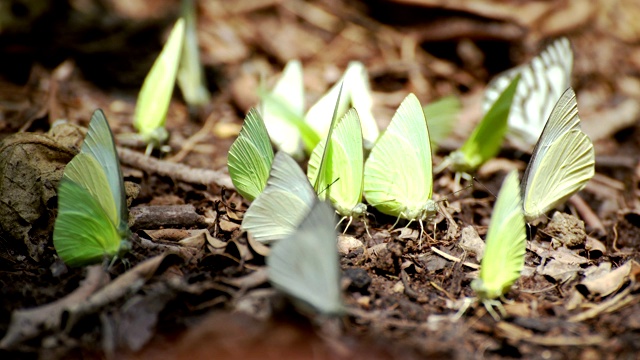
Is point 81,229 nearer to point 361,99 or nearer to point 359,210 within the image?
point 359,210

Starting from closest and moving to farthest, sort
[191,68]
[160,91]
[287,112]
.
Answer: [287,112] < [160,91] < [191,68]

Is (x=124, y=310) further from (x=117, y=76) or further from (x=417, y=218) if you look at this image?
(x=117, y=76)

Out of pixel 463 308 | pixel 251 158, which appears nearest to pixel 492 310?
pixel 463 308

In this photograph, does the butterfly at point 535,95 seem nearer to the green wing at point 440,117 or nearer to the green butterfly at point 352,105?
the green wing at point 440,117

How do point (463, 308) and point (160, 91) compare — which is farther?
point (160, 91)

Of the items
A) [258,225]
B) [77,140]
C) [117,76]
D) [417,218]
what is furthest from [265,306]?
[117,76]

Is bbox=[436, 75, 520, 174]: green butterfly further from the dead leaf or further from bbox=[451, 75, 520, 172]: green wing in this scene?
the dead leaf

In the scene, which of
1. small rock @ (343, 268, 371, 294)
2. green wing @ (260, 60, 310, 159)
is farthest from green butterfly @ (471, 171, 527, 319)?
green wing @ (260, 60, 310, 159)
